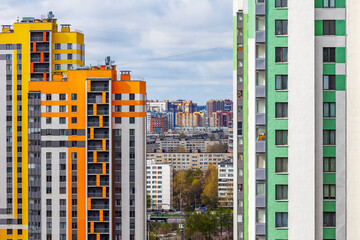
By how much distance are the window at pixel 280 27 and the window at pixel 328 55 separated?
104cm

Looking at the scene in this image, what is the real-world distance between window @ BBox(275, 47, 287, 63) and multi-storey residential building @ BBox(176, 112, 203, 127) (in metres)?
65.5

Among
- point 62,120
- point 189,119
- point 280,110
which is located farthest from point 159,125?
point 280,110

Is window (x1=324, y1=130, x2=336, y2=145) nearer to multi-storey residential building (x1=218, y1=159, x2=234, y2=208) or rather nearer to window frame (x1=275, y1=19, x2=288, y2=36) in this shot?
window frame (x1=275, y1=19, x2=288, y2=36)

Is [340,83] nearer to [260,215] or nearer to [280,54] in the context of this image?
[280,54]

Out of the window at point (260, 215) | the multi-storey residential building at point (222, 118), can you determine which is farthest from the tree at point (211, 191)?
the window at point (260, 215)

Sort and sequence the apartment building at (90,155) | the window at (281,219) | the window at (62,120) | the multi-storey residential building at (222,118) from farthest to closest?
1. the multi-storey residential building at (222,118)
2. the window at (62,120)
3. the apartment building at (90,155)
4. the window at (281,219)

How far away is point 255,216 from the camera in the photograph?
13.2m

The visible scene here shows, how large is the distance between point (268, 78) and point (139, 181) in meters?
12.9

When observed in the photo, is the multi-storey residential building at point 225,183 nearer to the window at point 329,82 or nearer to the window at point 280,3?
the window at point 329,82

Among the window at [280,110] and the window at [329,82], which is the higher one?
the window at [329,82]

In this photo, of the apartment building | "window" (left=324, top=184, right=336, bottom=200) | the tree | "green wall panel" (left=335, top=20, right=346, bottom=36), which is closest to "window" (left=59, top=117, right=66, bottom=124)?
the apartment building

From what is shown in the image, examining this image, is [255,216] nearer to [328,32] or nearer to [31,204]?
[328,32]

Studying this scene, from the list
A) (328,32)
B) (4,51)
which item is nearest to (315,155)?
(328,32)

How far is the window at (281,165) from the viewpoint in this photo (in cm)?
1305
